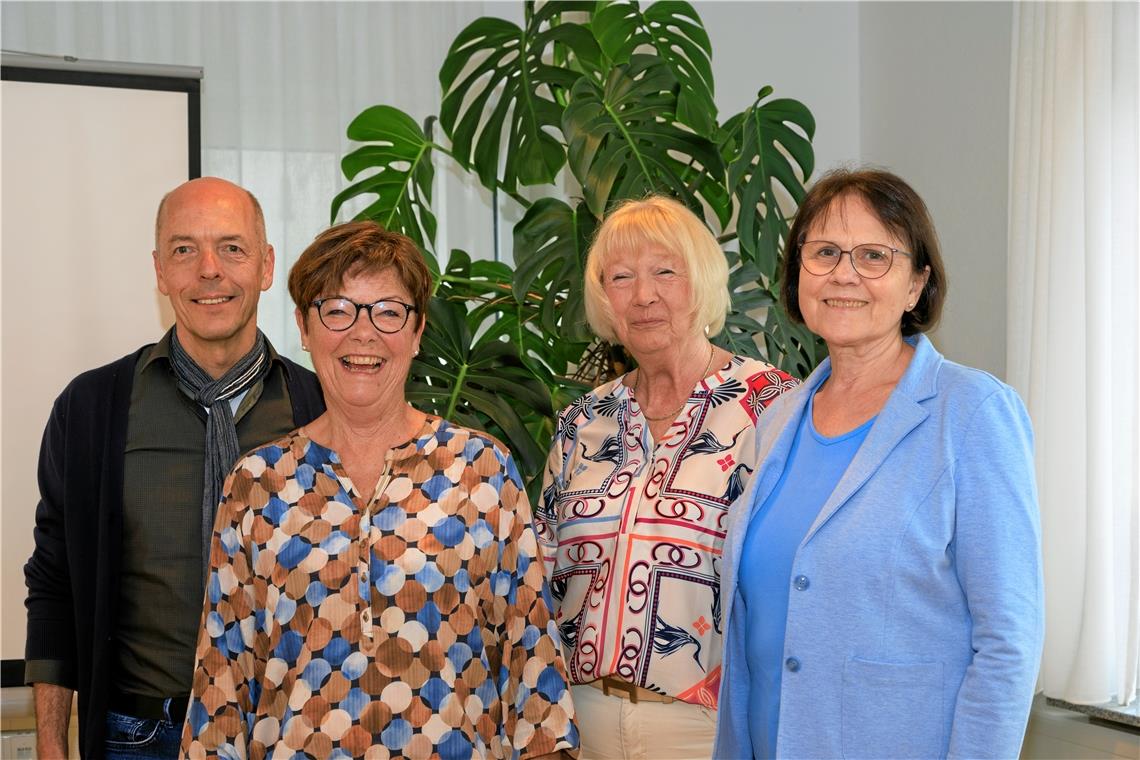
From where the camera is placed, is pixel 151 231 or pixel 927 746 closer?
pixel 927 746

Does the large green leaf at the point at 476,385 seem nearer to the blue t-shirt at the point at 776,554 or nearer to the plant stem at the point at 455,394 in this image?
the plant stem at the point at 455,394

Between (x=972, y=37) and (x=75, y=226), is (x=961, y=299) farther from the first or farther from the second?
(x=75, y=226)

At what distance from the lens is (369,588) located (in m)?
1.73

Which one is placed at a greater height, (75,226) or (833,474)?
(75,226)

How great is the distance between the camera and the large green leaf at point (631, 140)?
292 cm

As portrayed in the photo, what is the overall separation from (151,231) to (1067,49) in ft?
8.78

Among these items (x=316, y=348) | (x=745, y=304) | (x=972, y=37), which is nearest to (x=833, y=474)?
(x=316, y=348)

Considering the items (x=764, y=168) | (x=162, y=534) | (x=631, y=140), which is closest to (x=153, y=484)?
(x=162, y=534)

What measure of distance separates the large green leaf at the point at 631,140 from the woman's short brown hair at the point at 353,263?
1037 millimetres

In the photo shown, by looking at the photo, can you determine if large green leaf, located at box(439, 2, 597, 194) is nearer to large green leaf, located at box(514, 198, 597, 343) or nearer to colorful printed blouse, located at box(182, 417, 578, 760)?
large green leaf, located at box(514, 198, 597, 343)

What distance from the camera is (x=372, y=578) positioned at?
5.72ft

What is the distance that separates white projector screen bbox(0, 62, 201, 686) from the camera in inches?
125

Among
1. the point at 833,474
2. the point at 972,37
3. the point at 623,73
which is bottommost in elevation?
the point at 833,474

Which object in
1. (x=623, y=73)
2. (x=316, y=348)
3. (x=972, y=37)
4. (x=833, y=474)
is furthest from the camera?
(x=972, y=37)
